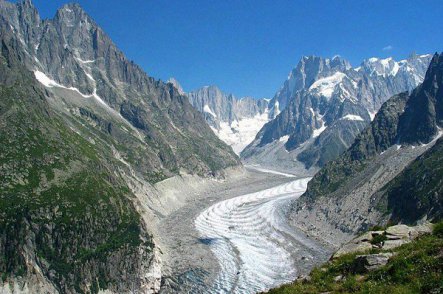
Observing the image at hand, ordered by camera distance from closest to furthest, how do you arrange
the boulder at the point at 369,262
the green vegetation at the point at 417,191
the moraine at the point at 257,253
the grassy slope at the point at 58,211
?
the boulder at the point at 369,262, the grassy slope at the point at 58,211, the moraine at the point at 257,253, the green vegetation at the point at 417,191

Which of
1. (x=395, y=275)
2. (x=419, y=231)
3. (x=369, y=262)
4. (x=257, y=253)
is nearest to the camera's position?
(x=395, y=275)

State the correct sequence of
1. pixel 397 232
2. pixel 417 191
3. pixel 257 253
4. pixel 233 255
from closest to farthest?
pixel 397 232
pixel 233 255
pixel 257 253
pixel 417 191

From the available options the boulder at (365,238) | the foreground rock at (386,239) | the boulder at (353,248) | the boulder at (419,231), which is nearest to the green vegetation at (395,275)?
the boulder at (353,248)

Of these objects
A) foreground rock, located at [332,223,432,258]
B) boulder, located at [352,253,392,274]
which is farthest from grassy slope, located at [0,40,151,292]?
boulder, located at [352,253,392,274]

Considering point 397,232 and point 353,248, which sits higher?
point 397,232

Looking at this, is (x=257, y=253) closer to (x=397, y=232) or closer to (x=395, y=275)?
(x=397, y=232)

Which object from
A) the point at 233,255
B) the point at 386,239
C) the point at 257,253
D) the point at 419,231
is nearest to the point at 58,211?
the point at 233,255

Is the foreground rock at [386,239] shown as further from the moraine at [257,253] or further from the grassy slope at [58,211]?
the grassy slope at [58,211]

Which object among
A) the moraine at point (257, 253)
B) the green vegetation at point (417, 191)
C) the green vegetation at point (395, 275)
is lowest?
the moraine at point (257, 253)

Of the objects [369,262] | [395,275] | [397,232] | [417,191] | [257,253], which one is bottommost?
[257,253]

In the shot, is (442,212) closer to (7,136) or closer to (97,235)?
(97,235)
